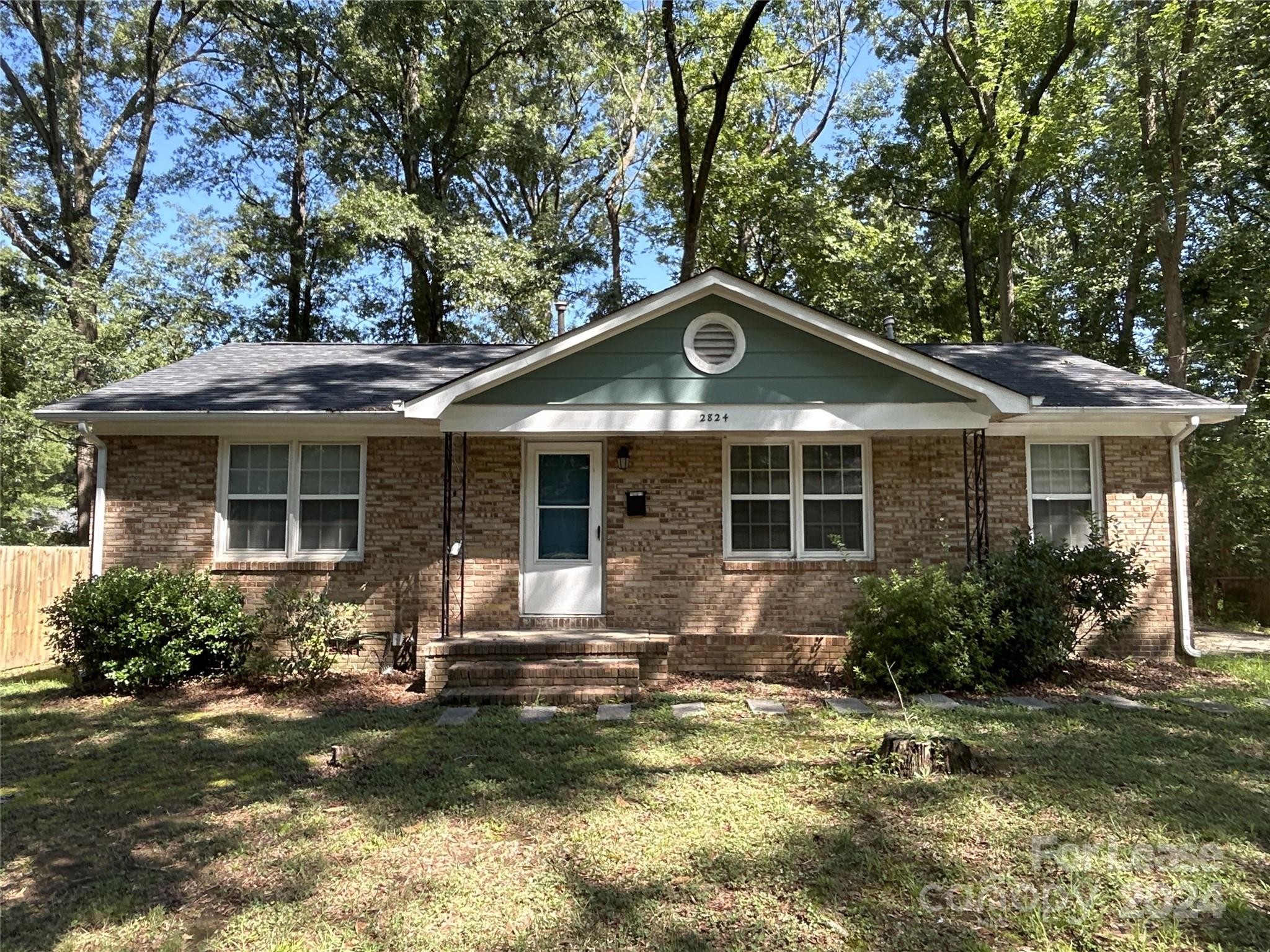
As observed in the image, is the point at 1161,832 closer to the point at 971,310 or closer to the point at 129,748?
the point at 129,748

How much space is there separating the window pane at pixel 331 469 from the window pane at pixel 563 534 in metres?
2.29

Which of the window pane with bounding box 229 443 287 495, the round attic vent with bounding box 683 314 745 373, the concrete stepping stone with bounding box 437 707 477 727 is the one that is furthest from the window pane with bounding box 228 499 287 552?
the round attic vent with bounding box 683 314 745 373

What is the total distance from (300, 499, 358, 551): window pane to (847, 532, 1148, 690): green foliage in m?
5.97

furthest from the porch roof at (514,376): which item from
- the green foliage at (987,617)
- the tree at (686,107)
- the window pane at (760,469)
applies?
the tree at (686,107)

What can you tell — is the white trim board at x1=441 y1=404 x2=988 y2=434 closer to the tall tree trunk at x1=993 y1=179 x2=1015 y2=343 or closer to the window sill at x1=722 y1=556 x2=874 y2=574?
the window sill at x1=722 y1=556 x2=874 y2=574

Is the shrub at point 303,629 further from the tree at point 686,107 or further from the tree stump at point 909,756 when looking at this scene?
the tree at point 686,107

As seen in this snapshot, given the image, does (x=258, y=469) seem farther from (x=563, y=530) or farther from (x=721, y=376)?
(x=721, y=376)

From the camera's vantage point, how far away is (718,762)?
539cm

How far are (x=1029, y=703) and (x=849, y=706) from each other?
1714mm

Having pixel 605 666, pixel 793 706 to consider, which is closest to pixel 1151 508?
pixel 793 706

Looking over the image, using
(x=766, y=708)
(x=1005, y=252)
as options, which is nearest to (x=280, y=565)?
(x=766, y=708)

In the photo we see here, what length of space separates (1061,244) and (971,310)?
6.71 meters

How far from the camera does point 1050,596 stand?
768cm

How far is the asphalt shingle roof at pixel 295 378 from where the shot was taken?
878cm
